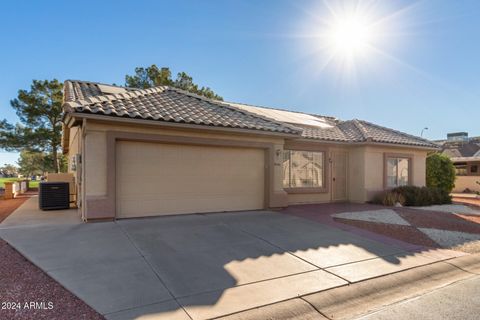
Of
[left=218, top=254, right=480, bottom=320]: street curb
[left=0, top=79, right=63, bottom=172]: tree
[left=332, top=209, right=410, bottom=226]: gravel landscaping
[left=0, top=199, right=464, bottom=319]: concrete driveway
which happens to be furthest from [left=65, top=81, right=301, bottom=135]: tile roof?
[left=0, top=79, right=63, bottom=172]: tree

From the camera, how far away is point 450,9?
399 inches

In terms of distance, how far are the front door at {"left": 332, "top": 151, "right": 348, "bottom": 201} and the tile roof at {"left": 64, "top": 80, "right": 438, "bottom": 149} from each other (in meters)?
0.99

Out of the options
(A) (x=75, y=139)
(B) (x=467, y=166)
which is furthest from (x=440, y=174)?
(A) (x=75, y=139)

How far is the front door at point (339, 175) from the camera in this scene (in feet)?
48.8

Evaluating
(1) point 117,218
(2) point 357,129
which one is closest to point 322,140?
(2) point 357,129

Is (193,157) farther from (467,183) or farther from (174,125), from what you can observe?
(467,183)

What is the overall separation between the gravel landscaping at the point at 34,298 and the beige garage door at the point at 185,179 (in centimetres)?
403

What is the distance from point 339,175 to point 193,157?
27.6ft

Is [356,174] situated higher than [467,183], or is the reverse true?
[356,174]

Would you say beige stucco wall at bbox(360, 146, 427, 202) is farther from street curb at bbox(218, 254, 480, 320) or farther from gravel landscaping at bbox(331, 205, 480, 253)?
street curb at bbox(218, 254, 480, 320)

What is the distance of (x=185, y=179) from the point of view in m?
9.86

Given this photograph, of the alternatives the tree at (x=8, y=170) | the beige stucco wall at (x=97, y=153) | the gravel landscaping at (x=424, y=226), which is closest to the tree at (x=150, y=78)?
the beige stucco wall at (x=97, y=153)

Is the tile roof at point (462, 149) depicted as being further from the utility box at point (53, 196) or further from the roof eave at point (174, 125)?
the utility box at point (53, 196)

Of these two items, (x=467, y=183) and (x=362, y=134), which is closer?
(x=362, y=134)
